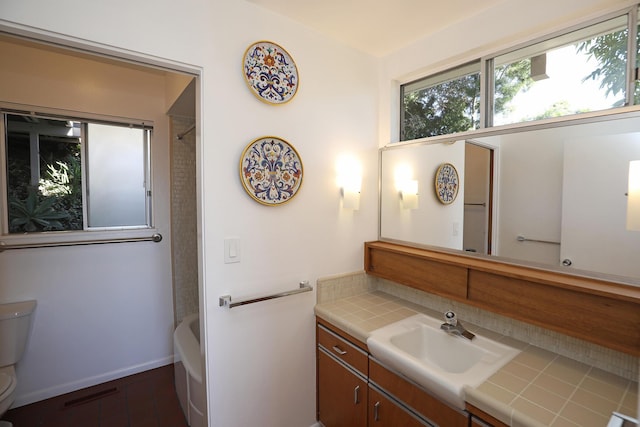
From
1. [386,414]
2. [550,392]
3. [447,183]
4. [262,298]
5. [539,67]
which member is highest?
[539,67]

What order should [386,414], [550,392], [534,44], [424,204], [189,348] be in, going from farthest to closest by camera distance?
[189,348]
[424,204]
[534,44]
[386,414]
[550,392]

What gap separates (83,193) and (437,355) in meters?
2.84

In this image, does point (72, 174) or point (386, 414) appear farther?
point (72, 174)

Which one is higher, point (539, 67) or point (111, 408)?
point (539, 67)

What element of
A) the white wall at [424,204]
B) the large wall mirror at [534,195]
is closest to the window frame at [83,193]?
the white wall at [424,204]

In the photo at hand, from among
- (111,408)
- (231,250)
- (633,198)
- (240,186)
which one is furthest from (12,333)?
(633,198)

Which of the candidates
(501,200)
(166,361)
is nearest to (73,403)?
(166,361)

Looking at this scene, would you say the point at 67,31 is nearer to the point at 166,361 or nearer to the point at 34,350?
the point at 34,350

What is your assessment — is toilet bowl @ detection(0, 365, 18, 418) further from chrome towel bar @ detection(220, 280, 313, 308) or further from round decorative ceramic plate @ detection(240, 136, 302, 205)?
round decorative ceramic plate @ detection(240, 136, 302, 205)

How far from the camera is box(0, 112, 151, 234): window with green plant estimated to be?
2180mm

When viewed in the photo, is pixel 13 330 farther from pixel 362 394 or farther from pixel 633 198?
pixel 633 198

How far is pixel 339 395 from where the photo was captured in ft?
5.69

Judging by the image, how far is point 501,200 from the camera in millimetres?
1608

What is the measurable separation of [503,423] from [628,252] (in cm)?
86
